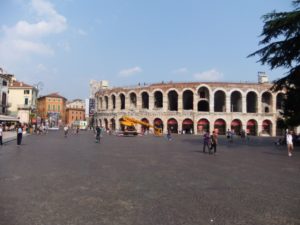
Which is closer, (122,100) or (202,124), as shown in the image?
(202,124)

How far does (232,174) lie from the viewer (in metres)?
9.95

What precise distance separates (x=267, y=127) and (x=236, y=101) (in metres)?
8.07

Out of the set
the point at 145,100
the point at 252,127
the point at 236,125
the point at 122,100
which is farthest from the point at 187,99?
the point at 122,100

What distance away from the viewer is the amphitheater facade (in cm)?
5441

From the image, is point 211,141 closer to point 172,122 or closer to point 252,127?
point 172,122

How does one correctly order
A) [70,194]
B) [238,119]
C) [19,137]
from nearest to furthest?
[70,194]
[19,137]
[238,119]

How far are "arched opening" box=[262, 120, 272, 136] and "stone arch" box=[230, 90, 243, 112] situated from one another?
211 inches

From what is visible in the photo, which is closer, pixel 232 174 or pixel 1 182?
pixel 1 182

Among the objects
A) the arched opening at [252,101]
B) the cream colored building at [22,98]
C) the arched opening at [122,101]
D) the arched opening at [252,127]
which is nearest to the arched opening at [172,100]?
the arched opening at [122,101]

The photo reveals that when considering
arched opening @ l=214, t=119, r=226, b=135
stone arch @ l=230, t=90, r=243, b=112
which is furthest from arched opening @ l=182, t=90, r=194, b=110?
arched opening @ l=214, t=119, r=226, b=135

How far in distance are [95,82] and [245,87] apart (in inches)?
2224

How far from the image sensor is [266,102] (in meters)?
58.4

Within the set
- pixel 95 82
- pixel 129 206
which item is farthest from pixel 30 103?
pixel 129 206

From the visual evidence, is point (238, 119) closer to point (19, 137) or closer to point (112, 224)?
point (19, 137)
